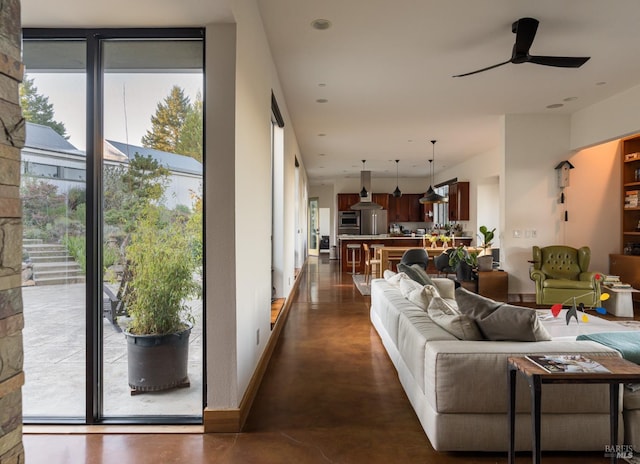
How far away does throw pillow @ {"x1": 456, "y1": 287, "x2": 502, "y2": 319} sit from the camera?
2.42 m

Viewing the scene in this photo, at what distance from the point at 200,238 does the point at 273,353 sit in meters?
1.74

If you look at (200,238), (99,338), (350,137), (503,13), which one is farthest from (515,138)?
(99,338)

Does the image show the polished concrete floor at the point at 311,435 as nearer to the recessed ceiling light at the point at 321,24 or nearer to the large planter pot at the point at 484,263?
the recessed ceiling light at the point at 321,24

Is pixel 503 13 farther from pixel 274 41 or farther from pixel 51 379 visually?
pixel 51 379

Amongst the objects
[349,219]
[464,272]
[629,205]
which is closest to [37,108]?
[464,272]

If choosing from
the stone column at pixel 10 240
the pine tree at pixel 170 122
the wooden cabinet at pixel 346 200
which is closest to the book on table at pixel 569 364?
the stone column at pixel 10 240

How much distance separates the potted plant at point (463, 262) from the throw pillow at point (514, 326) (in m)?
3.65

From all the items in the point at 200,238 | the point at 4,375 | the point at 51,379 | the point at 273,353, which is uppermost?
the point at 200,238

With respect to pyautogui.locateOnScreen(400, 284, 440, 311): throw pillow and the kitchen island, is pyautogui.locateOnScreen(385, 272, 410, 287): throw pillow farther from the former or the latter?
the kitchen island

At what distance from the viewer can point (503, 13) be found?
3.26 meters

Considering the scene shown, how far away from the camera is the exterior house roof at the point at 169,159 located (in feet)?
8.54

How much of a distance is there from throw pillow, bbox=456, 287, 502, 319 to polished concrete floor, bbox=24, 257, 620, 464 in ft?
2.48

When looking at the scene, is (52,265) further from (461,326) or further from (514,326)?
(514,326)

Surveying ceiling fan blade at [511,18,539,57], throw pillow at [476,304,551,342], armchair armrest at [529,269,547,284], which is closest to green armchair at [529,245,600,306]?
armchair armrest at [529,269,547,284]
